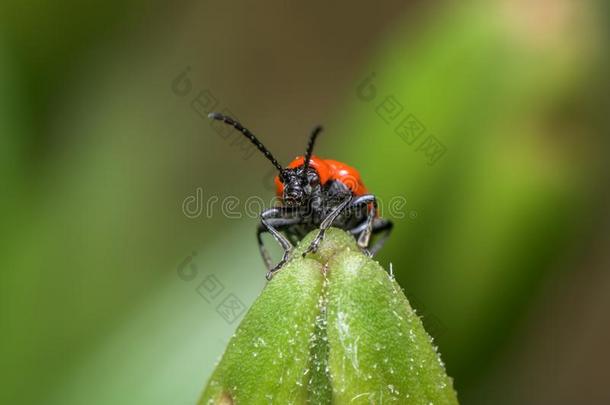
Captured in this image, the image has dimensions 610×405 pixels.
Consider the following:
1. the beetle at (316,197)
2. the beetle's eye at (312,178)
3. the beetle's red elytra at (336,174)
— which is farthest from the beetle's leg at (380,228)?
the beetle's eye at (312,178)

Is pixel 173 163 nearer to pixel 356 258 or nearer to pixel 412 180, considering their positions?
pixel 412 180

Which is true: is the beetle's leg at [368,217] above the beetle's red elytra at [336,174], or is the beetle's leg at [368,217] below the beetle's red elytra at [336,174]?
below

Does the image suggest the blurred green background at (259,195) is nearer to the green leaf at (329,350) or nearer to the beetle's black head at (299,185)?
the beetle's black head at (299,185)

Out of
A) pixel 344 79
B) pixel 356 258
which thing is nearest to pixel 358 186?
pixel 356 258

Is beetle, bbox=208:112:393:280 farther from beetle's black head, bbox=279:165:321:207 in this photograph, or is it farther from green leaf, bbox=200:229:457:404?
green leaf, bbox=200:229:457:404

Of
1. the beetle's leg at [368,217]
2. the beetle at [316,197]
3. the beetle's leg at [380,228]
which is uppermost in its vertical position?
the beetle at [316,197]

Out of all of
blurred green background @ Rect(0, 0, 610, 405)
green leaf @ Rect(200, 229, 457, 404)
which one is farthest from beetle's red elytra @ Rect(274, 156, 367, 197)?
green leaf @ Rect(200, 229, 457, 404)
